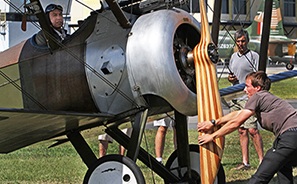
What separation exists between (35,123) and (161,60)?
1197mm

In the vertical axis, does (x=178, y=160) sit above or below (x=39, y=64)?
below

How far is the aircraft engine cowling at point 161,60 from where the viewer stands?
305 centimetres

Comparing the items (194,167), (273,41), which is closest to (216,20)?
(194,167)

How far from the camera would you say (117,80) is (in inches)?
128

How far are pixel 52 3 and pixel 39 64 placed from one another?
0.76 m

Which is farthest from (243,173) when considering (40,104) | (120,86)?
(40,104)

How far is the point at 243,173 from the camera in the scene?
492 cm

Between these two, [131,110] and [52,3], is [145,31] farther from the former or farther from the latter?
[52,3]

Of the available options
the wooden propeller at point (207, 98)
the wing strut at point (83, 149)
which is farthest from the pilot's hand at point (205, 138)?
the wing strut at point (83, 149)

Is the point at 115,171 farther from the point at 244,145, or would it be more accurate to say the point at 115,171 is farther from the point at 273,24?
the point at 273,24

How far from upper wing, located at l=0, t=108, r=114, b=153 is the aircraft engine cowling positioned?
0.51 meters

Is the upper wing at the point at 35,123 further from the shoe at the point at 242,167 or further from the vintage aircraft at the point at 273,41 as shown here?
the vintage aircraft at the point at 273,41

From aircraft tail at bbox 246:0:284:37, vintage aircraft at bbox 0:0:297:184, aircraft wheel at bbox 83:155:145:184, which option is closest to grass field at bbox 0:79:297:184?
vintage aircraft at bbox 0:0:297:184

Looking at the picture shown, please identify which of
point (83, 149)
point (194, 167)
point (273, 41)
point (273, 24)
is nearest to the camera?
point (83, 149)
